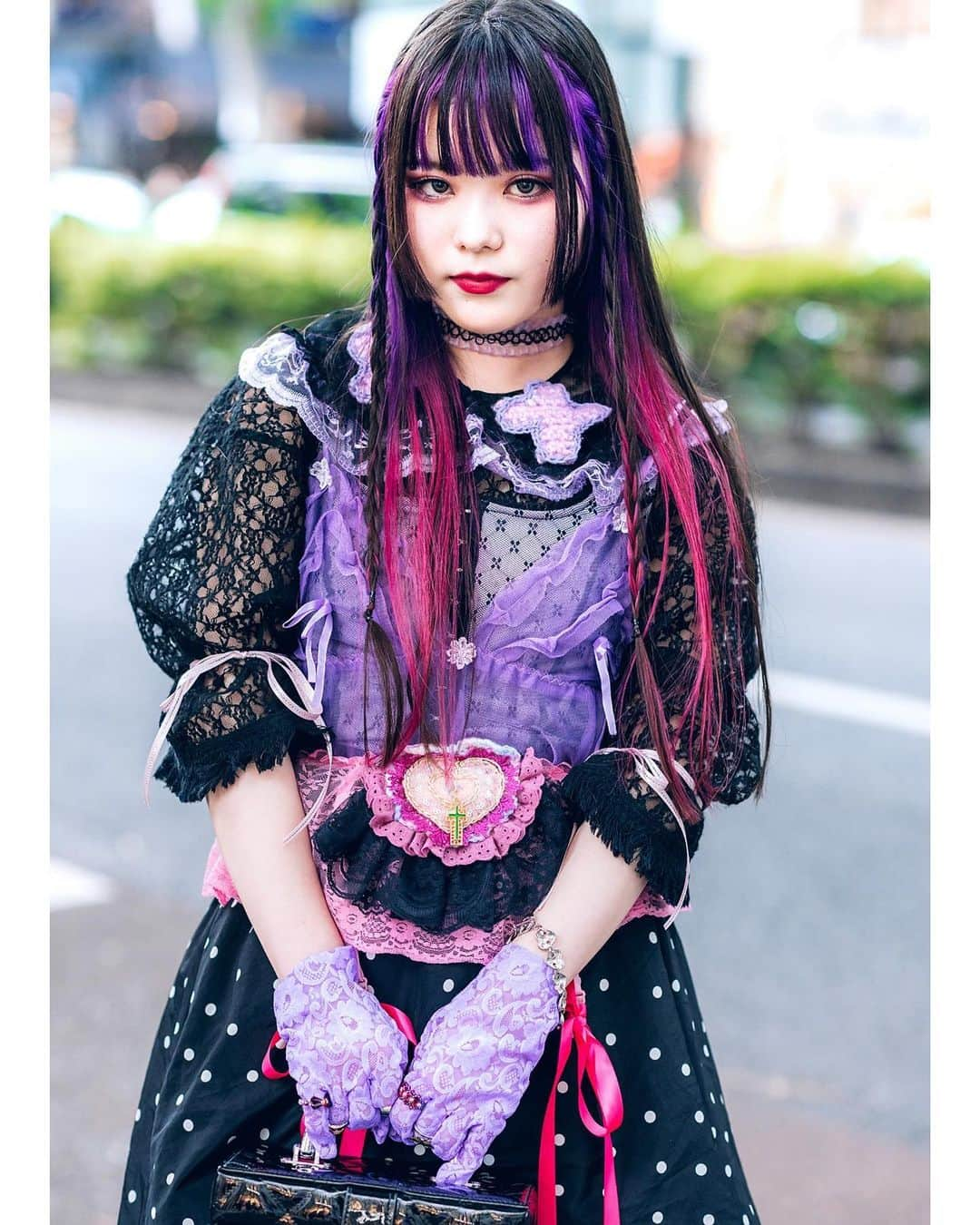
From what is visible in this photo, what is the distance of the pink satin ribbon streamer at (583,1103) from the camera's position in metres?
1.57

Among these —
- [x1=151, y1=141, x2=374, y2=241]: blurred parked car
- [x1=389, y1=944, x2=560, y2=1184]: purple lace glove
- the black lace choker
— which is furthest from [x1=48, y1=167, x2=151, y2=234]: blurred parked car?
[x1=389, y1=944, x2=560, y2=1184]: purple lace glove

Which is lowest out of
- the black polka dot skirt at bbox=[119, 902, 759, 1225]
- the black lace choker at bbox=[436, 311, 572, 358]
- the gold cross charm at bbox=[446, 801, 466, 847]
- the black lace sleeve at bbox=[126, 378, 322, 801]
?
the black polka dot skirt at bbox=[119, 902, 759, 1225]

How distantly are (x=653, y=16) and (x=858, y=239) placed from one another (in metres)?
9.40

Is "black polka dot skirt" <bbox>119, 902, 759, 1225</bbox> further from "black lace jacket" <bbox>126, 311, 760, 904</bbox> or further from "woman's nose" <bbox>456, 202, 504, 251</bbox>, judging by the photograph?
"woman's nose" <bbox>456, 202, 504, 251</bbox>

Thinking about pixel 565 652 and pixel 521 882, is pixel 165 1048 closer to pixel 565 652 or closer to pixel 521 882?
pixel 521 882

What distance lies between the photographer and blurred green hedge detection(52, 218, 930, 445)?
9.37m

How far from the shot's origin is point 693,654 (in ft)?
5.39

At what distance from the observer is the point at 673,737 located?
5.36 feet

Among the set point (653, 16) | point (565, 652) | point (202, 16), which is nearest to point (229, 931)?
point (565, 652)

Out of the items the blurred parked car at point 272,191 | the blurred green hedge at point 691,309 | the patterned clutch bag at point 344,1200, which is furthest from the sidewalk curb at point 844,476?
the patterned clutch bag at point 344,1200

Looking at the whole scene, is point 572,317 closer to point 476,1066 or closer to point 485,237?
point 485,237

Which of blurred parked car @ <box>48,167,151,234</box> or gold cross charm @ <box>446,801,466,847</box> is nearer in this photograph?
gold cross charm @ <box>446,801,466,847</box>

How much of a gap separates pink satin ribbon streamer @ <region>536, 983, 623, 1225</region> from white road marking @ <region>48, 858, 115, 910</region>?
280 centimetres

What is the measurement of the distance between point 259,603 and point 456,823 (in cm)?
29
